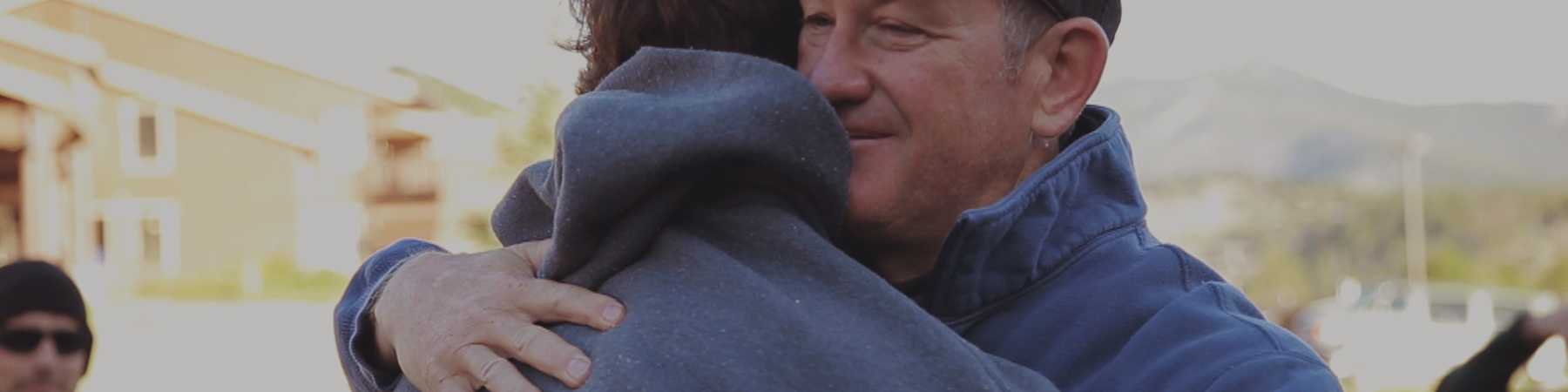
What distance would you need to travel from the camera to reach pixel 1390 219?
226ft

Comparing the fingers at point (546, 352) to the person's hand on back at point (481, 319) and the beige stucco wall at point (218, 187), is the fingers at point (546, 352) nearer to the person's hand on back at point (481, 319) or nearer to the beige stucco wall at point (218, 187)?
the person's hand on back at point (481, 319)

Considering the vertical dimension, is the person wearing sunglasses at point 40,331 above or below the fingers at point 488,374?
below

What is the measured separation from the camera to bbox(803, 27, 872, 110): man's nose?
1410mm

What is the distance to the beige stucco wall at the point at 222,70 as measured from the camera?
26984 mm

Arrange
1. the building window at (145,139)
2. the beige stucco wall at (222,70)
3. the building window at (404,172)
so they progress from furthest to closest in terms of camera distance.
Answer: the building window at (404,172) → the beige stucco wall at (222,70) → the building window at (145,139)

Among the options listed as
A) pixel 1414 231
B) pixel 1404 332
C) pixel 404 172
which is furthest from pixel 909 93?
pixel 1414 231

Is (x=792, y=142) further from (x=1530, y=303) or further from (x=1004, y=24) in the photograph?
(x=1530, y=303)

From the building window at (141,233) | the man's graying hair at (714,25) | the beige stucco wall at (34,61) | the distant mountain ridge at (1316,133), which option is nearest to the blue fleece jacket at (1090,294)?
the man's graying hair at (714,25)

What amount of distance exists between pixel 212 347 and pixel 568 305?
1828 centimetres

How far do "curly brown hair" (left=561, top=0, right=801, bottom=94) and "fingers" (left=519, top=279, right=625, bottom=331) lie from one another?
1.27 ft

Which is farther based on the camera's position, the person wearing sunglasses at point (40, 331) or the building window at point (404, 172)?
the building window at point (404, 172)

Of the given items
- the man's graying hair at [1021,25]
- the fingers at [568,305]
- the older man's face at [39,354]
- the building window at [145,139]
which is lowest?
the building window at [145,139]

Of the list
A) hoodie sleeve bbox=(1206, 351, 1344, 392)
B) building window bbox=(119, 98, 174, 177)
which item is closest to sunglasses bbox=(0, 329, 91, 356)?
hoodie sleeve bbox=(1206, 351, 1344, 392)

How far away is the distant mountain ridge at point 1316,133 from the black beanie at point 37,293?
31975 mm
